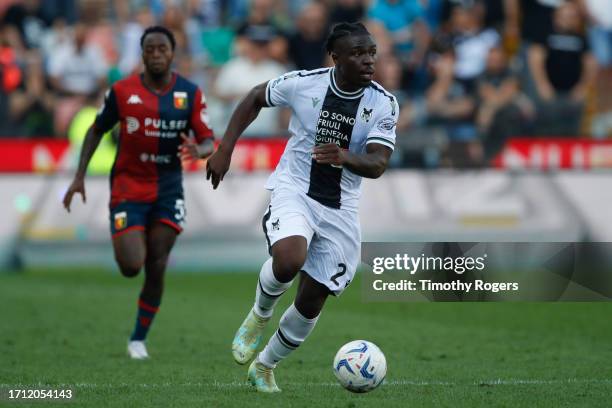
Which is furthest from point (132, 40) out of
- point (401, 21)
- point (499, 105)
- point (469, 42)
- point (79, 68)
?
point (499, 105)

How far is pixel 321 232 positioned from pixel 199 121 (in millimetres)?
2866

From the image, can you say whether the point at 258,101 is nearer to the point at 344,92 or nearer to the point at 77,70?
the point at 344,92

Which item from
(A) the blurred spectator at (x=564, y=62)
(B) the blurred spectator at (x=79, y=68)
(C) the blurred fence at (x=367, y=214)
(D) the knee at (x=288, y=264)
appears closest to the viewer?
(D) the knee at (x=288, y=264)

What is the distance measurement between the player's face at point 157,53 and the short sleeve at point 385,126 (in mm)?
2810

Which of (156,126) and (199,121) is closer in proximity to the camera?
(156,126)

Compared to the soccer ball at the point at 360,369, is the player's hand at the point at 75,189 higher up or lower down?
lower down

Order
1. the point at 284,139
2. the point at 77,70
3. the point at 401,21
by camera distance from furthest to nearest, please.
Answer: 1. the point at 401,21
2. the point at 77,70
3. the point at 284,139

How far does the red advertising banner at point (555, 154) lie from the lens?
18312 mm

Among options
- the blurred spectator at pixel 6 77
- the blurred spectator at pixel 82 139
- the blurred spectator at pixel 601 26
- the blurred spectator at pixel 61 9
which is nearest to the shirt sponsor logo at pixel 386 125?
the blurred spectator at pixel 82 139

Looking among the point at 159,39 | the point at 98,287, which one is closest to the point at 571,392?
the point at 159,39

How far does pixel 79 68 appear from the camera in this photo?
64.6 ft

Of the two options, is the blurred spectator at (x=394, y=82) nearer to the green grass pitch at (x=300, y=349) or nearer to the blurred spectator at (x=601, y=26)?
the blurred spectator at (x=601, y=26)

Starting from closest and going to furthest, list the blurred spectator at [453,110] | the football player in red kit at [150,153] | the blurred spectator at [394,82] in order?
the football player in red kit at [150,153] → the blurred spectator at [453,110] → the blurred spectator at [394,82]

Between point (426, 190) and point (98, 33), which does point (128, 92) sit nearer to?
point (426, 190)
